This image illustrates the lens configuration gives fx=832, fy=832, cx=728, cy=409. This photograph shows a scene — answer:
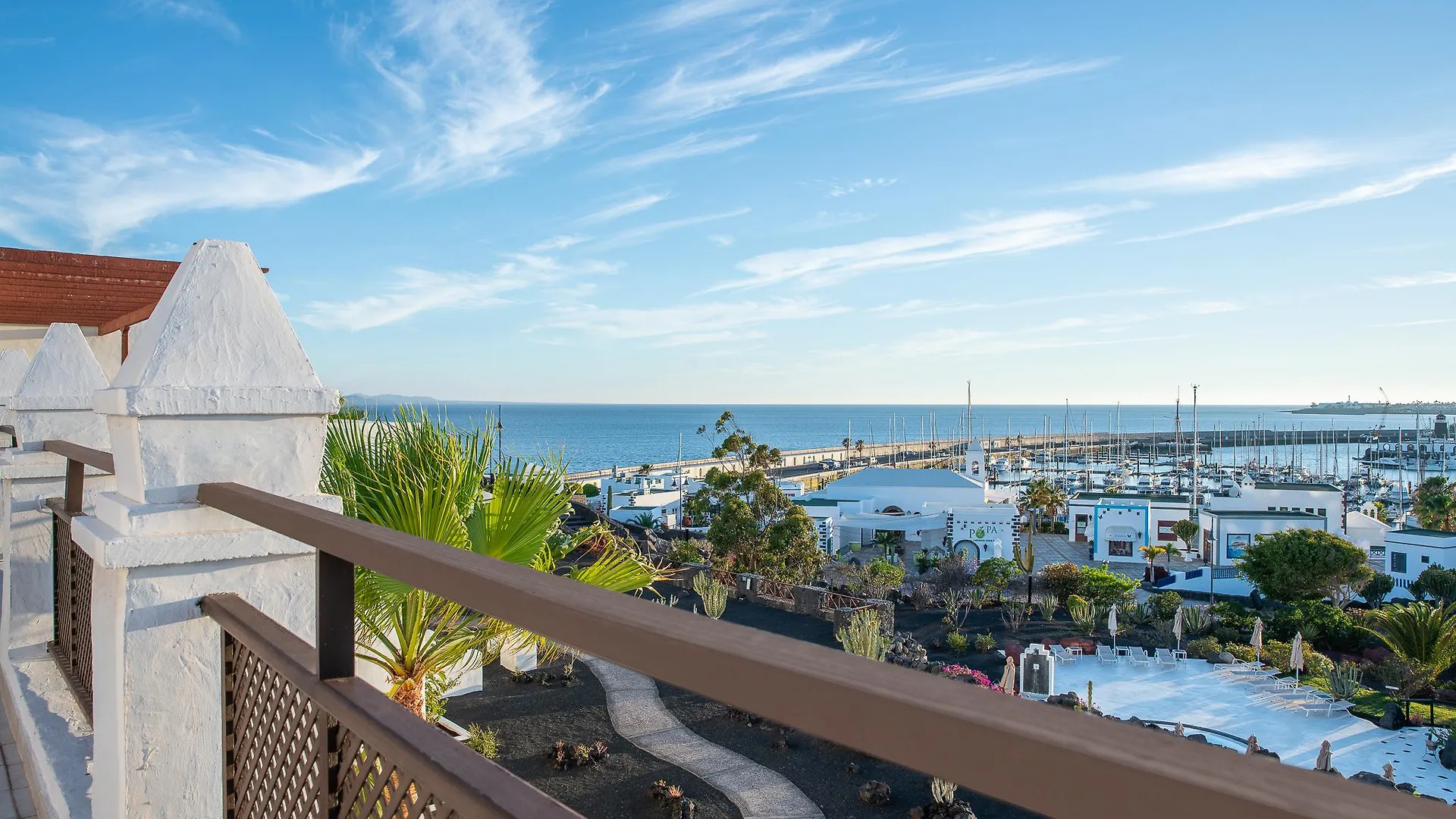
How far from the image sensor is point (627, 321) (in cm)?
6994

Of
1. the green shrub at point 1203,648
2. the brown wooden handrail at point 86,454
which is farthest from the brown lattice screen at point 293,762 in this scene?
the green shrub at point 1203,648

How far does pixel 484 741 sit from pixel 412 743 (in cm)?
832

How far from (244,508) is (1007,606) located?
18701 millimetres

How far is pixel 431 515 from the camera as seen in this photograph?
3.88 m

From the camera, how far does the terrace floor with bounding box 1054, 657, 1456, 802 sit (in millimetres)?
10531

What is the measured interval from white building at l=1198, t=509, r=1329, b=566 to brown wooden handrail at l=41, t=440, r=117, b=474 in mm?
28297

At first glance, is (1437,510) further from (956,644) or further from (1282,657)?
(956,644)

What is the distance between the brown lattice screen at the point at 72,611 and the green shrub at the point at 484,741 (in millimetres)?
5205

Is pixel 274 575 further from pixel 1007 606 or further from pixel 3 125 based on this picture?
pixel 1007 606

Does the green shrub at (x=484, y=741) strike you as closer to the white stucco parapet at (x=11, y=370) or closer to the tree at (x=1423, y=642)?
the white stucco parapet at (x=11, y=370)

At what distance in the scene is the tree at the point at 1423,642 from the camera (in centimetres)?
1377

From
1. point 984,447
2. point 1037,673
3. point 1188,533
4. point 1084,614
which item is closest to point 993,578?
point 1084,614

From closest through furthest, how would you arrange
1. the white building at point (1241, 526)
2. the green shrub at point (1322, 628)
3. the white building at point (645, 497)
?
1. the green shrub at point (1322, 628)
2. the white building at point (1241, 526)
3. the white building at point (645, 497)

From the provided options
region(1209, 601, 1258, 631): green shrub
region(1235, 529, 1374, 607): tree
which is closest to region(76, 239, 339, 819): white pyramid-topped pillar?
region(1209, 601, 1258, 631): green shrub
